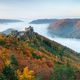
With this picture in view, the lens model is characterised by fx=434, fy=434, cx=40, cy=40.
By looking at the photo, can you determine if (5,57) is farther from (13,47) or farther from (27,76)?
(13,47)

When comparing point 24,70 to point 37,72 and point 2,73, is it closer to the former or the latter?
point 37,72

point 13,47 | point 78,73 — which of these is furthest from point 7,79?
point 13,47

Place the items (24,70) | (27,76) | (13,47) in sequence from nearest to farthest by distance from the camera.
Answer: (27,76)
(24,70)
(13,47)

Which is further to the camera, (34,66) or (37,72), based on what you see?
(34,66)

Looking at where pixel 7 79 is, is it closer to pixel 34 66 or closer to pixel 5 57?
pixel 5 57

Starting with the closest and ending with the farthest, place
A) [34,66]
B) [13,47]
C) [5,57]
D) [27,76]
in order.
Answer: [27,76] < [5,57] < [34,66] < [13,47]

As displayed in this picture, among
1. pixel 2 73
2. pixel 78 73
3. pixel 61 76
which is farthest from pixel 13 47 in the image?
pixel 2 73

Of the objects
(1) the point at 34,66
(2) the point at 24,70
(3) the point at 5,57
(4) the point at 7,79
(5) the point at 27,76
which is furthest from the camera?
(1) the point at 34,66

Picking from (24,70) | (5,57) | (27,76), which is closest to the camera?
(27,76)

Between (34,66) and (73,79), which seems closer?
(73,79)
